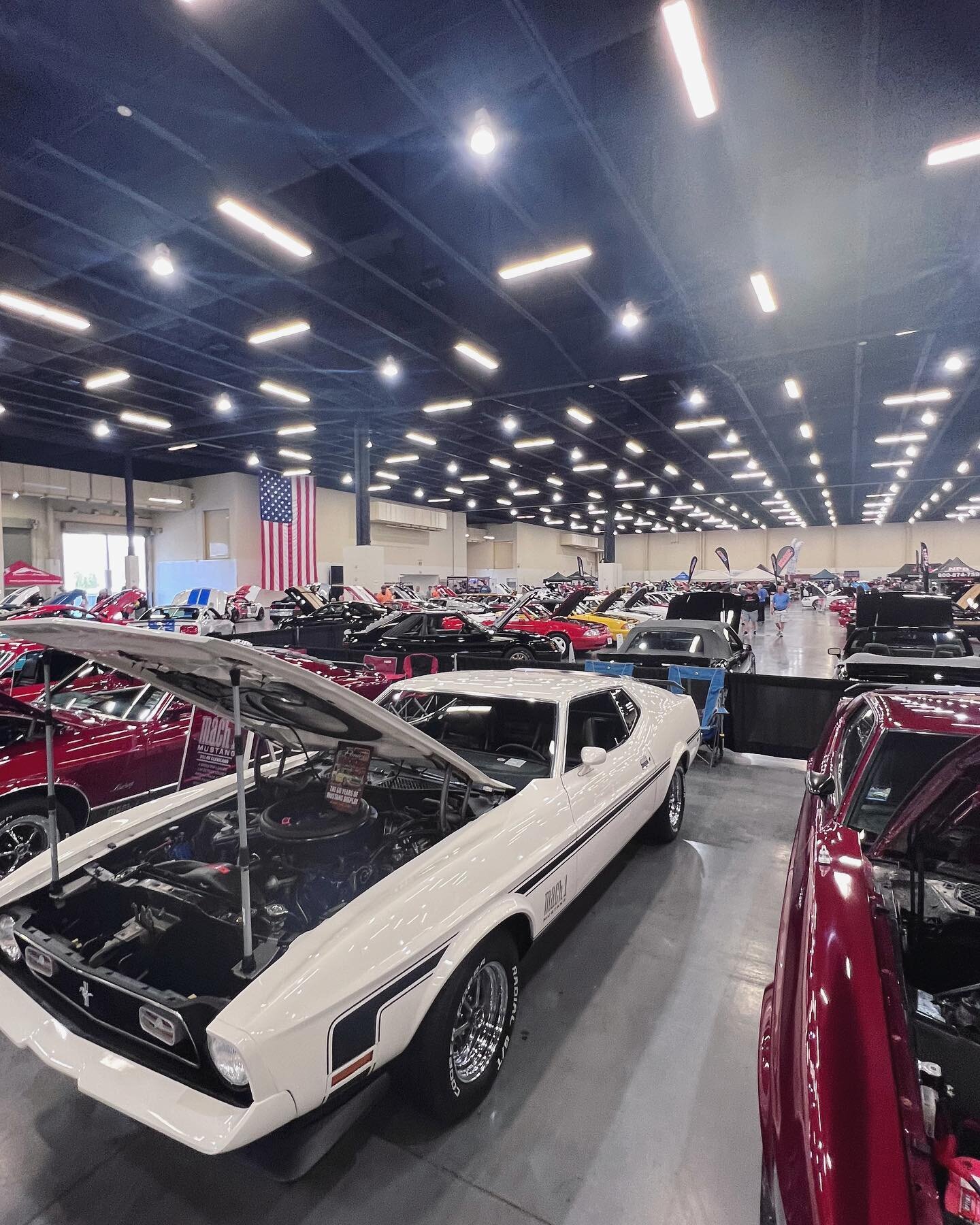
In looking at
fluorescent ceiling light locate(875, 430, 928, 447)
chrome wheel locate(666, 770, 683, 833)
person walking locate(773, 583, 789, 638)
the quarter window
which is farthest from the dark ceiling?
person walking locate(773, 583, 789, 638)

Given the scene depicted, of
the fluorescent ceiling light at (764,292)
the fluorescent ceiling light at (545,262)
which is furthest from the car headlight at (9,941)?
the fluorescent ceiling light at (764,292)

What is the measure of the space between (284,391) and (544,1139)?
14643mm

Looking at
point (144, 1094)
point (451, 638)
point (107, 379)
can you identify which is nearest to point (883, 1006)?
point (144, 1094)

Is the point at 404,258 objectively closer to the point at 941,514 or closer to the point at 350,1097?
the point at 350,1097

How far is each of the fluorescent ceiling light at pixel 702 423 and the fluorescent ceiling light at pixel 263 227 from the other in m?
11.7

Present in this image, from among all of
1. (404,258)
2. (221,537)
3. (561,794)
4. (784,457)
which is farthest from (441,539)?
(561,794)

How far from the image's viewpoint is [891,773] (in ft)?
8.93

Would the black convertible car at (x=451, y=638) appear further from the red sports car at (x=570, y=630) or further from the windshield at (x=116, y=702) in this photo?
the windshield at (x=116, y=702)

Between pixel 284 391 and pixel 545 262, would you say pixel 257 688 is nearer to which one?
pixel 545 262

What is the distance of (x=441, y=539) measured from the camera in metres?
39.5

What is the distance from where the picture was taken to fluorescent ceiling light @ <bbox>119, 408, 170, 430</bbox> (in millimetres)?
16297

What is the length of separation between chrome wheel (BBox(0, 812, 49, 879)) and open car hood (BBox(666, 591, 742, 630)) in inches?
390

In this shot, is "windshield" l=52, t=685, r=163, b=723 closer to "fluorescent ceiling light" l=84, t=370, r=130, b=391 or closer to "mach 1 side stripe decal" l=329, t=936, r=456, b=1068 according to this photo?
"mach 1 side stripe decal" l=329, t=936, r=456, b=1068

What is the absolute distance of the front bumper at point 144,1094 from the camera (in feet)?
4.74
